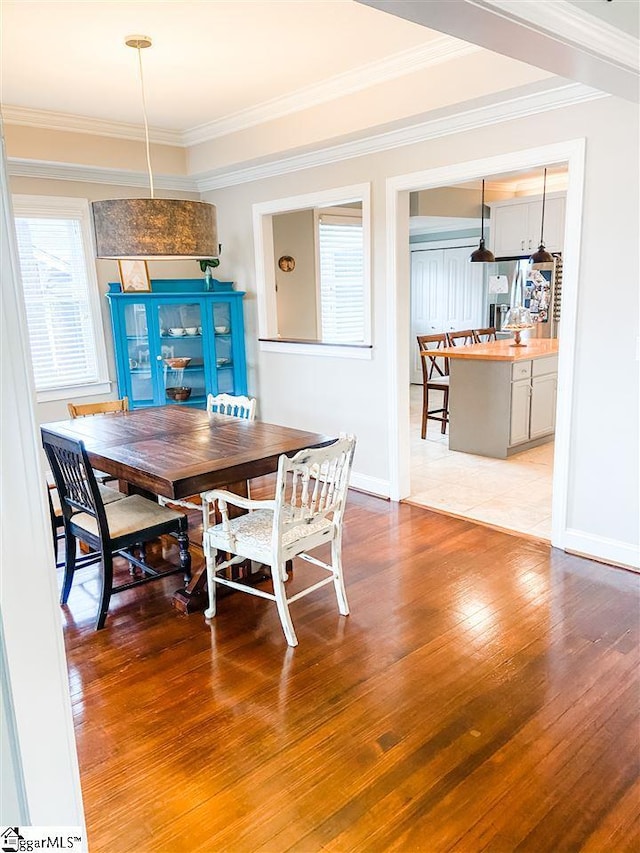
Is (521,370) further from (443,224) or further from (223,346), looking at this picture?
(443,224)

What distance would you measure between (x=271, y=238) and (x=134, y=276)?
3.95 feet

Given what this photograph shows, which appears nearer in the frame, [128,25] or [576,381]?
[128,25]

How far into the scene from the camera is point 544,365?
5633 mm

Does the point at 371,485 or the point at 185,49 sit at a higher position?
the point at 185,49

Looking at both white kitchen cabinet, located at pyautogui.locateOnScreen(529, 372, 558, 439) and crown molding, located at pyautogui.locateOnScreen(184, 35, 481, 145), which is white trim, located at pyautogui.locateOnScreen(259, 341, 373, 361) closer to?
crown molding, located at pyautogui.locateOnScreen(184, 35, 481, 145)

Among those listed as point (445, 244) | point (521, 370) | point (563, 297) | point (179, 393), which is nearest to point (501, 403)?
point (521, 370)

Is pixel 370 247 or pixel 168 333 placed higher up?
pixel 370 247

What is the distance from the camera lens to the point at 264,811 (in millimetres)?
1834

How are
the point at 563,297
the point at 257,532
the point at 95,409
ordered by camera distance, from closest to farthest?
the point at 257,532, the point at 563,297, the point at 95,409

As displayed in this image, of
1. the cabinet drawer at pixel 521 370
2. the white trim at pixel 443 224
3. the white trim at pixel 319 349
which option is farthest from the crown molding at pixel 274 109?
the white trim at pixel 443 224

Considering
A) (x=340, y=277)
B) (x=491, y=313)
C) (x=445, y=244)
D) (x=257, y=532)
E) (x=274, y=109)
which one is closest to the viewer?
(x=257, y=532)

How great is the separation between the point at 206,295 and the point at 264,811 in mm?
4182

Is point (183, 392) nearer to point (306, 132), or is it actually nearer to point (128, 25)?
point (306, 132)

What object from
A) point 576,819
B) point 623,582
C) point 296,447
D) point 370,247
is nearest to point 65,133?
point 370,247
